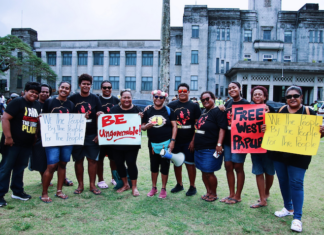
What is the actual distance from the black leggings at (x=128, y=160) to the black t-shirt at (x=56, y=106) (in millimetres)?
1282

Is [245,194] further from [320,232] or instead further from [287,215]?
[320,232]

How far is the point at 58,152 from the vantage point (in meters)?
4.86

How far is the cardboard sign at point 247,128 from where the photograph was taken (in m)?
4.49

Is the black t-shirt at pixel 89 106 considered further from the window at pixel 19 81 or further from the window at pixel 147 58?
the window at pixel 19 81

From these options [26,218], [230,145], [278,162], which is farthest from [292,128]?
[26,218]

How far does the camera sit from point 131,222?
3.96 m

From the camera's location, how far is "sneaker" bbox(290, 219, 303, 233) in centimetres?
368

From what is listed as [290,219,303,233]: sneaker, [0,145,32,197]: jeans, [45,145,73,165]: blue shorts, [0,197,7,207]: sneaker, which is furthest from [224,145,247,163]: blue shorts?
[0,197,7,207]: sneaker

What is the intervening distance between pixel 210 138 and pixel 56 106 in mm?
3014

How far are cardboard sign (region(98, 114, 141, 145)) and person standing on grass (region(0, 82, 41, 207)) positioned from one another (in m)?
1.26

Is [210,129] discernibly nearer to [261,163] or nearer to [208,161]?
[208,161]

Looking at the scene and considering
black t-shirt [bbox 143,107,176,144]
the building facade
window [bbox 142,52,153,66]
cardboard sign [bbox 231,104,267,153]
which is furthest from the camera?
window [bbox 142,52,153,66]

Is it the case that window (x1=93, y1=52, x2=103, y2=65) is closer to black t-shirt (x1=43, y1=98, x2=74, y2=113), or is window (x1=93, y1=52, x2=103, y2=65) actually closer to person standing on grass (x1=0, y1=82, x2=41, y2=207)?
black t-shirt (x1=43, y1=98, x2=74, y2=113)

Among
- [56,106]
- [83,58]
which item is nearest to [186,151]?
[56,106]
